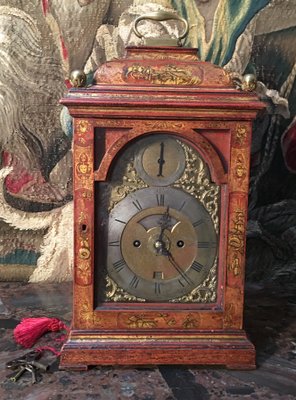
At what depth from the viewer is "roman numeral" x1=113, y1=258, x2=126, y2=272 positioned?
1.26 m

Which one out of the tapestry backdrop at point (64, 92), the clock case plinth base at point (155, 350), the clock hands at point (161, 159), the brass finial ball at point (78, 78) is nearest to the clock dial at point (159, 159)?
the clock hands at point (161, 159)

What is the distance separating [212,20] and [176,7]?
14 cm

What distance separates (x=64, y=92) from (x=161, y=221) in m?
0.81

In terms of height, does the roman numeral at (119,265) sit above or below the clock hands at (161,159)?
below

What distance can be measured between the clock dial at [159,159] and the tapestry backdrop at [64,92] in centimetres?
68

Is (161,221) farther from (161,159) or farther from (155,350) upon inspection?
(155,350)

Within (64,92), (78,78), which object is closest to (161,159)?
(78,78)

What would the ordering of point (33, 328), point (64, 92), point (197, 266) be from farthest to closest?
point (64, 92), point (33, 328), point (197, 266)

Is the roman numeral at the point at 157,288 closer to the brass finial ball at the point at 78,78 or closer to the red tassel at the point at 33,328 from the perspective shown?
the red tassel at the point at 33,328

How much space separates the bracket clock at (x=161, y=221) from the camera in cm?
120

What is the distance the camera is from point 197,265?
49.9 inches

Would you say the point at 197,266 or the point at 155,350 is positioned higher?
the point at 197,266

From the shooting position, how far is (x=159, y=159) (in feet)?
4.04

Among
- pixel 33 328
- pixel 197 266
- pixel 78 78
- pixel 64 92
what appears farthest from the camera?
pixel 64 92
